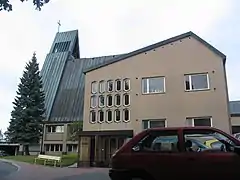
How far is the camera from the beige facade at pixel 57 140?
38875mm

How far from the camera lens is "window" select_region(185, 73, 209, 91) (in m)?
21.0

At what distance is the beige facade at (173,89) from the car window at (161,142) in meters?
14.6

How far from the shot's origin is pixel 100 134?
23281 mm

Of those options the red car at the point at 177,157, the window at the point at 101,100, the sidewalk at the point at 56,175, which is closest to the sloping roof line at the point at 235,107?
the window at the point at 101,100

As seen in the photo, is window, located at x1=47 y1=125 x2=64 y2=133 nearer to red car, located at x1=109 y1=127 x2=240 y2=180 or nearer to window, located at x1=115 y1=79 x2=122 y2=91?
window, located at x1=115 y1=79 x2=122 y2=91

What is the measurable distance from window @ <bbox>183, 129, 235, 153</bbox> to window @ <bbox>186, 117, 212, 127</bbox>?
14.5 m

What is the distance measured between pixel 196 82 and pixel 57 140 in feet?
78.9

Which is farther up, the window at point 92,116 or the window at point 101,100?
the window at point 101,100

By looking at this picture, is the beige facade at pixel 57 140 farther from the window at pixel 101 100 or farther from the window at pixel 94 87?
the window at pixel 101 100

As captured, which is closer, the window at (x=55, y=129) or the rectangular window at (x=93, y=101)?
the rectangular window at (x=93, y=101)

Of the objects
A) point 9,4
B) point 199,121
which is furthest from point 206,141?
point 199,121

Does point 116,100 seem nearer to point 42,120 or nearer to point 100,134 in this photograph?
point 100,134

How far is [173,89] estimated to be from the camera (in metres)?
21.7

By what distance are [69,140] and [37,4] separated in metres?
30.3
